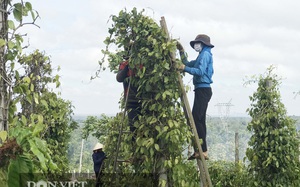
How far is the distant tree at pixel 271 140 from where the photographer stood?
7.18m

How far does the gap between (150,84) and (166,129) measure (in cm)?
45

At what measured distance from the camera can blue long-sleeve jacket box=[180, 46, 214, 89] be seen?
4.44 metres

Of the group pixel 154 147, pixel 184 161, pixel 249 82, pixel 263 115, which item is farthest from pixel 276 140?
pixel 154 147

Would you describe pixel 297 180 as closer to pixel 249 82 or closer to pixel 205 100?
pixel 249 82

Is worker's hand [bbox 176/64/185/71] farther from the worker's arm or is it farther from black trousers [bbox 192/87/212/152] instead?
the worker's arm

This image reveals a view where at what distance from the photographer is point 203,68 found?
175 inches

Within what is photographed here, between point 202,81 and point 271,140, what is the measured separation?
10.1 feet

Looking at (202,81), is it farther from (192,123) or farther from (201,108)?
(192,123)

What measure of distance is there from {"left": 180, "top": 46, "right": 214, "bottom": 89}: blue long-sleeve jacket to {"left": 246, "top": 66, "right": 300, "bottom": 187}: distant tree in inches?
112

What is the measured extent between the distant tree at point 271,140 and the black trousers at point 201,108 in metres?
2.76

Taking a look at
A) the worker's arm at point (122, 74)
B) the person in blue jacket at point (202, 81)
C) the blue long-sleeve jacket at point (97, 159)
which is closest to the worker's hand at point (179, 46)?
the person in blue jacket at point (202, 81)

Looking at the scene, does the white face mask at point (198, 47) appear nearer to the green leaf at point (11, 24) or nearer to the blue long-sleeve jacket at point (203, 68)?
the blue long-sleeve jacket at point (203, 68)

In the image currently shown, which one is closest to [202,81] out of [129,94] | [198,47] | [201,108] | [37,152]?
[201,108]

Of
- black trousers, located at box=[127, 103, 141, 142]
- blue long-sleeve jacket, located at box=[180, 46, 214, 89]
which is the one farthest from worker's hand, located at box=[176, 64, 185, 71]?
black trousers, located at box=[127, 103, 141, 142]
